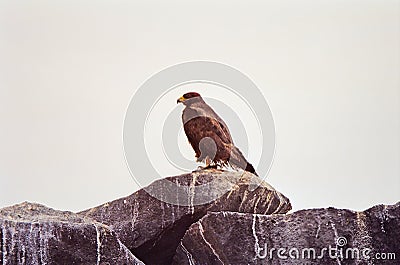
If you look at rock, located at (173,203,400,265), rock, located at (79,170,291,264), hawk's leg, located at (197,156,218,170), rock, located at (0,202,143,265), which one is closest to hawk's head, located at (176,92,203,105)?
hawk's leg, located at (197,156,218,170)

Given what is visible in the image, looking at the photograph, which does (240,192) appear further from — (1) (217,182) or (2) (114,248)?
(2) (114,248)

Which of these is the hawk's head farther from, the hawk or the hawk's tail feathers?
the hawk's tail feathers

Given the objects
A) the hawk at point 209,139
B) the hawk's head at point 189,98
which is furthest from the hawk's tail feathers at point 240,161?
the hawk's head at point 189,98

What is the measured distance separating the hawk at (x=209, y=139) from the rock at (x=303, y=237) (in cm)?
50

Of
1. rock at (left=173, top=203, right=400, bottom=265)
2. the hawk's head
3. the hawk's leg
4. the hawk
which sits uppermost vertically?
the hawk's head

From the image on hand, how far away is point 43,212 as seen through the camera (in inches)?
109

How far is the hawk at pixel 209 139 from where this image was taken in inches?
126

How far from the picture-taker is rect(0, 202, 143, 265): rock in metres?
2.41

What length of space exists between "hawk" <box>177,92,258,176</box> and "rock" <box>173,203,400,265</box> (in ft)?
1.64

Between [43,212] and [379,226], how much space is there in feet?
5.07

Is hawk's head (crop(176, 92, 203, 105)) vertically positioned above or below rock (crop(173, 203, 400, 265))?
above

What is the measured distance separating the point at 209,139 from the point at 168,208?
0.46 metres

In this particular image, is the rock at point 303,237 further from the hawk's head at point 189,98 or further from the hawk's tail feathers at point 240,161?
the hawk's head at point 189,98

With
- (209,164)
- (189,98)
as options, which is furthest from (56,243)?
(189,98)
